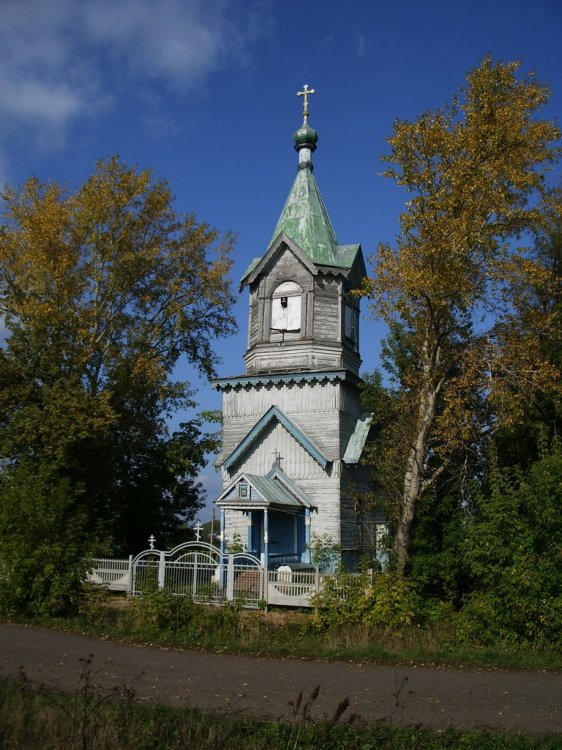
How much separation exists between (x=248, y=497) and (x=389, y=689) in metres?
12.0

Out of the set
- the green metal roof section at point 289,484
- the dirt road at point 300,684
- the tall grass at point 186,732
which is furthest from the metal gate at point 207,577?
the tall grass at point 186,732

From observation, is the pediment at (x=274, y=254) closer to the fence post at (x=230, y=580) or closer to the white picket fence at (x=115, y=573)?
the white picket fence at (x=115, y=573)

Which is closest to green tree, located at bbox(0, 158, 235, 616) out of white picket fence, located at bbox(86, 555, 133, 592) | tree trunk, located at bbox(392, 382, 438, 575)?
white picket fence, located at bbox(86, 555, 133, 592)

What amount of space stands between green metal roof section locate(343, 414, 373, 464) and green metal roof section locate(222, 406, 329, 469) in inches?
38.9

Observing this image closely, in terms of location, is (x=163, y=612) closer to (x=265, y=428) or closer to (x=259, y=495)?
(x=259, y=495)

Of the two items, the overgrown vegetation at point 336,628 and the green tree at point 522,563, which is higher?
the green tree at point 522,563

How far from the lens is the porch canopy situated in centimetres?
2153

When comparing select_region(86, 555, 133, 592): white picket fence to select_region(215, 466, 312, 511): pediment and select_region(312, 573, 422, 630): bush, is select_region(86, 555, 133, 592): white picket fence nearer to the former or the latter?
select_region(215, 466, 312, 511): pediment

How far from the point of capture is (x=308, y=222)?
27.2 m

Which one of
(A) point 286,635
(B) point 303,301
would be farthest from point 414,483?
(B) point 303,301

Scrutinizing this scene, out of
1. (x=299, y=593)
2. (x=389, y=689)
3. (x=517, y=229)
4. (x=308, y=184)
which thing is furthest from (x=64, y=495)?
(x=308, y=184)

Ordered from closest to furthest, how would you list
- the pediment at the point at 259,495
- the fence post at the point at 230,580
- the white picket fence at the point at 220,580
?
the white picket fence at the point at 220,580 < the fence post at the point at 230,580 < the pediment at the point at 259,495

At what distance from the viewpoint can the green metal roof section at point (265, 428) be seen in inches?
923

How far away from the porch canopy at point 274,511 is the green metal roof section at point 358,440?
1862mm
